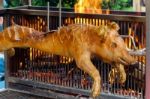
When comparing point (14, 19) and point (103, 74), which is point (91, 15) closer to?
point (103, 74)

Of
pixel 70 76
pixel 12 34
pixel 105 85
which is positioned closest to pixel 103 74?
pixel 105 85

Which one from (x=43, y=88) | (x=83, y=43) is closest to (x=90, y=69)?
(x=83, y=43)

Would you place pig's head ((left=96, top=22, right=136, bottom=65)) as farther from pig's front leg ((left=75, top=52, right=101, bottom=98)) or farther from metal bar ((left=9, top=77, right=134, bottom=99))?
metal bar ((left=9, top=77, right=134, bottom=99))

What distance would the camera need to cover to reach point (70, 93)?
12.8ft

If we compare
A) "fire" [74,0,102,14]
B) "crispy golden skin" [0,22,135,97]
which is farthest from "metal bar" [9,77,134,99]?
"crispy golden skin" [0,22,135,97]

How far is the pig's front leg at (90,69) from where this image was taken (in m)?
1.98

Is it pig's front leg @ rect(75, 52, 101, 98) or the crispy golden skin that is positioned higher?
the crispy golden skin

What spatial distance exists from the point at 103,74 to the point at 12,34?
4.92 feet

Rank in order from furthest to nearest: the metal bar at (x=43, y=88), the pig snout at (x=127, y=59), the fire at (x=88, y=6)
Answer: the fire at (x=88, y=6), the metal bar at (x=43, y=88), the pig snout at (x=127, y=59)

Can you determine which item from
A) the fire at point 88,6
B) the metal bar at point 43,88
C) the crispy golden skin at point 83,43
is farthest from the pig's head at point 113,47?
the fire at point 88,6

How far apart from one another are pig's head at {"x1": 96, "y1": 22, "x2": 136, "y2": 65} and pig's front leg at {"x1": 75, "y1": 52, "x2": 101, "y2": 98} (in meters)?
0.10

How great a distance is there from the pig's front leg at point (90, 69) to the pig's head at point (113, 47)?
0.33 ft

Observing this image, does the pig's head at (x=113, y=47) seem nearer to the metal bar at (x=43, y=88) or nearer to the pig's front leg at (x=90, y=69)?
the pig's front leg at (x=90, y=69)

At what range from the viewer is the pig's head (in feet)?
6.34
